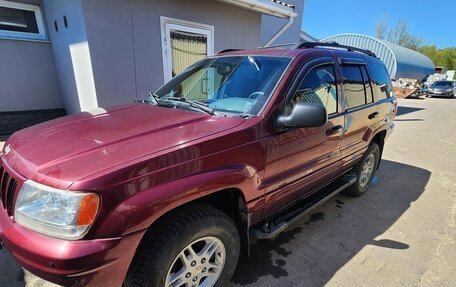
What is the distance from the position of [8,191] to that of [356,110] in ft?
11.2

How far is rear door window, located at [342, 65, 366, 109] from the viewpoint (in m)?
3.15

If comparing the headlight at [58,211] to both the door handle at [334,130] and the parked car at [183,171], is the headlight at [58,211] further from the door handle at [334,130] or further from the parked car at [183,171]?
the door handle at [334,130]

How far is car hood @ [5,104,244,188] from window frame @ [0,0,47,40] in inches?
195

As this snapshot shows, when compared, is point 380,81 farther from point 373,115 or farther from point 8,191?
point 8,191

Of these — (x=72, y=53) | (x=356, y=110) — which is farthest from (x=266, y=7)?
(x=356, y=110)

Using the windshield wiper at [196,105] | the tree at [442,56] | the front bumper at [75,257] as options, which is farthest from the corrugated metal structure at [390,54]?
the tree at [442,56]

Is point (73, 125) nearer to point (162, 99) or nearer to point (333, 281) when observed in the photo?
point (162, 99)

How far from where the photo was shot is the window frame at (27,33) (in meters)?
5.64

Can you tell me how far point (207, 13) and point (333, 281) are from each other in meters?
6.03

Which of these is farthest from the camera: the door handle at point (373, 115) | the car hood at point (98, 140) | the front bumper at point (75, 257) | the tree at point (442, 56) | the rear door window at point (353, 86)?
the tree at point (442, 56)

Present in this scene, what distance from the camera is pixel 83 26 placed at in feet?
15.4

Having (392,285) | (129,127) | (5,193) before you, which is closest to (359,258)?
(392,285)

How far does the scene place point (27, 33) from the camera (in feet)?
19.8

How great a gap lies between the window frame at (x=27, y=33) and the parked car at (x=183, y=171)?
4919mm
